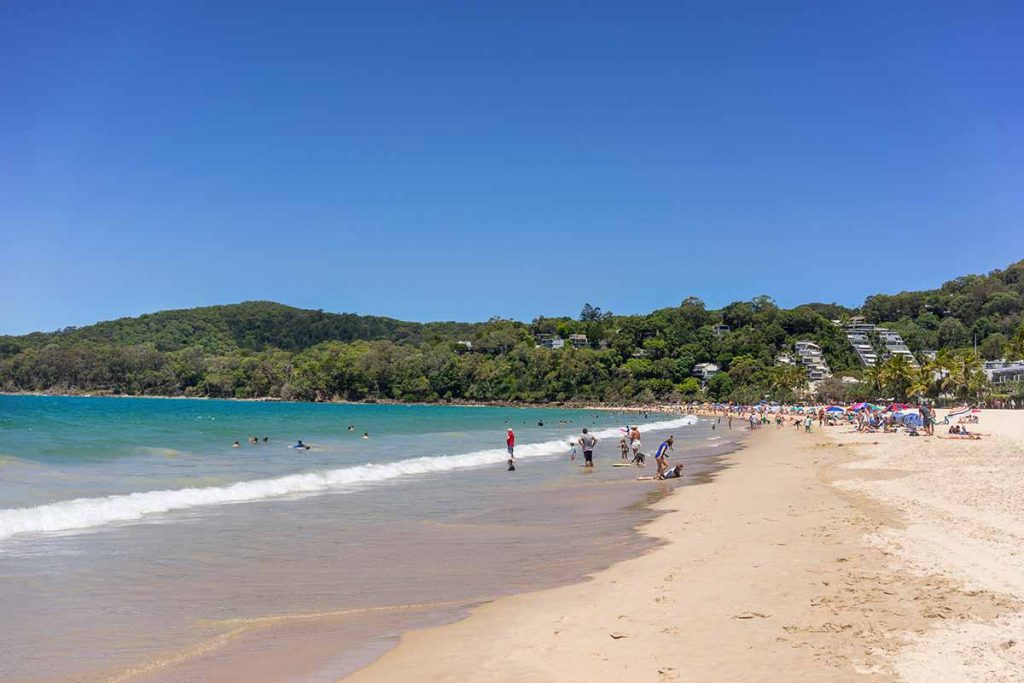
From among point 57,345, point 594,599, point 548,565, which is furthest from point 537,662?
point 57,345

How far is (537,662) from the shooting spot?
20.7ft

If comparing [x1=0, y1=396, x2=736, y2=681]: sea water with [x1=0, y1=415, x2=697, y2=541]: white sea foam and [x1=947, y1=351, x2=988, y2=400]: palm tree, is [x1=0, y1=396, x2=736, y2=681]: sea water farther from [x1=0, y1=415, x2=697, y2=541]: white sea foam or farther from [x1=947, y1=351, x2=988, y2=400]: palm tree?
[x1=947, y1=351, x2=988, y2=400]: palm tree

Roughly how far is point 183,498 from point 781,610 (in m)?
14.1

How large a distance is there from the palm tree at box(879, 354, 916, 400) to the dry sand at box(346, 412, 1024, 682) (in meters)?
78.9

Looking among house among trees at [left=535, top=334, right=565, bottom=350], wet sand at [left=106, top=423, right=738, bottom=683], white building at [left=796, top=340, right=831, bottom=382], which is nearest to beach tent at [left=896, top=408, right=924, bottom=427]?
wet sand at [left=106, top=423, right=738, bottom=683]

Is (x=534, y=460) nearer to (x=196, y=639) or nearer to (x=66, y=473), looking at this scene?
(x=66, y=473)

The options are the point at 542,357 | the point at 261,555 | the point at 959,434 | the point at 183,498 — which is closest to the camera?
the point at 261,555

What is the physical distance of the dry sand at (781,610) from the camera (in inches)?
234

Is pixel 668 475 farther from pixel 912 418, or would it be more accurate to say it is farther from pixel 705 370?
pixel 705 370

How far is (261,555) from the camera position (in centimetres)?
1120

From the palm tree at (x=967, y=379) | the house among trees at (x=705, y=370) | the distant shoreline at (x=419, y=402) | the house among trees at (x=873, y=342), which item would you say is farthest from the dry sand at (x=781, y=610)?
the house among trees at (x=873, y=342)

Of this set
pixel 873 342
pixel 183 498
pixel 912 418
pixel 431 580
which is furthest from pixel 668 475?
pixel 873 342

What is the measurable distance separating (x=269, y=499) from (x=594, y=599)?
11.7 meters

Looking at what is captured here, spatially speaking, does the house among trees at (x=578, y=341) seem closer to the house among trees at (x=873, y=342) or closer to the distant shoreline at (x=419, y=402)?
the distant shoreline at (x=419, y=402)
